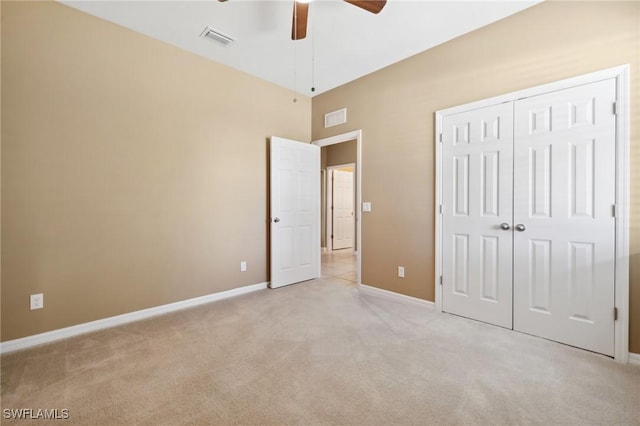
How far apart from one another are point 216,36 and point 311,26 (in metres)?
0.98

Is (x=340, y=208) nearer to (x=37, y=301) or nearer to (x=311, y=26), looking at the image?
(x=311, y=26)

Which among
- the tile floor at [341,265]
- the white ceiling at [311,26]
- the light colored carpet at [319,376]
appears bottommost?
the light colored carpet at [319,376]

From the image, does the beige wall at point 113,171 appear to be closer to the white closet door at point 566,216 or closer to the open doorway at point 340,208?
the white closet door at point 566,216

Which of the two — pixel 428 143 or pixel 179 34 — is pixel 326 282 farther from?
pixel 179 34

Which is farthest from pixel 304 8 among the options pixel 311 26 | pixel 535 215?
pixel 535 215

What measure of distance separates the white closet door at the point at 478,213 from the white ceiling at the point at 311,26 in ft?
2.84

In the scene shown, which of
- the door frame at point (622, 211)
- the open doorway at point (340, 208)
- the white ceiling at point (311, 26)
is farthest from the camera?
the open doorway at point (340, 208)

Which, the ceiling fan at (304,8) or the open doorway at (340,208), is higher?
the ceiling fan at (304,8)

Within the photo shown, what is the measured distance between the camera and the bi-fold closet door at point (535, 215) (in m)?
2.16

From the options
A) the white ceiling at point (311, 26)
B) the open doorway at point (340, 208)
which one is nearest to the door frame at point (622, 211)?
the white ceiling at point (311, 26)

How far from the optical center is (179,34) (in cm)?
287

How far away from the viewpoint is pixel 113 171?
2.71m

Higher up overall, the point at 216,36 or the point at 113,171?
the point at 216,36

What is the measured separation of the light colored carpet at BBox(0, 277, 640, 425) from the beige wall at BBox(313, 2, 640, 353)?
0.74 m
